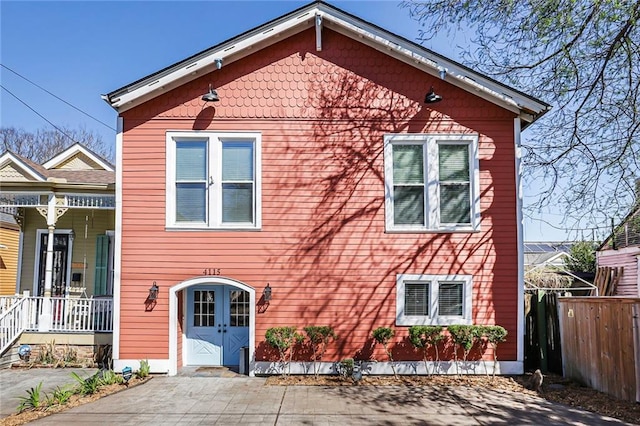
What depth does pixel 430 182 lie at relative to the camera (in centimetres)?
992

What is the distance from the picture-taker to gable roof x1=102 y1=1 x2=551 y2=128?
31.6 ft

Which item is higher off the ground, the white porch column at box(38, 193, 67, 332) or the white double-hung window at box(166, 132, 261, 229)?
the white double-hung window at box(166, 132, 261, 229)

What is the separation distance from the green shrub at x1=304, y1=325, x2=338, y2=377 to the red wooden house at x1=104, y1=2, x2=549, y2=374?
0.18 metres

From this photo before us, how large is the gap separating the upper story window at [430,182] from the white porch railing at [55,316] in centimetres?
733

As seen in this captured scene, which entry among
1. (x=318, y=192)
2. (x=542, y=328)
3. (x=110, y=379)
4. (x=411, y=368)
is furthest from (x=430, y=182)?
(x=110, y=379)

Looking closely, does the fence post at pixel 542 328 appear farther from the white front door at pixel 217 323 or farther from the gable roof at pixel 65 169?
the gable roof at pixel 65 169

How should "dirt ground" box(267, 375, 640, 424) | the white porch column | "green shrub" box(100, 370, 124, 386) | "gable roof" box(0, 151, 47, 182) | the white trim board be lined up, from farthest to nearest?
"gable roof" box(0, 151, 47, 182) < the white porch column < the white trim board < "green shrub" box(100, 370, 124, 386) < "dirt ground" box(267, 375, 640, 424)

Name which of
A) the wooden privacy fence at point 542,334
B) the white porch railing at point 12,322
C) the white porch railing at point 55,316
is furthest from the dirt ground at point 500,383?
the white porch railing at point 12,322

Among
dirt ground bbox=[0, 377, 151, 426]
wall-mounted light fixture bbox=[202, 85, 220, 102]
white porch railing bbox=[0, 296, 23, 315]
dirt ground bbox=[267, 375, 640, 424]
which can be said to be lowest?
dirt ground bbox=[267, 375, 640, 424]

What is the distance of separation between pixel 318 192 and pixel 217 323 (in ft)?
12.5

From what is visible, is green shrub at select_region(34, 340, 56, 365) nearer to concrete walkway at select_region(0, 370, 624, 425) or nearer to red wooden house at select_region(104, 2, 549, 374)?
concrete walkway at select_region(0, 370, 624, 425)

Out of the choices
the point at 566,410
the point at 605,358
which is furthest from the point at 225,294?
the point at 605,358

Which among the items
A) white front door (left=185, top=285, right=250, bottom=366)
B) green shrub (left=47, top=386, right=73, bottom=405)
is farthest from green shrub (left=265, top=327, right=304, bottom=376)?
green shrub (left=47, top=386, right=73, bottom=405)

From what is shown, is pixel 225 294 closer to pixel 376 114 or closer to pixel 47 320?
pixel 47 320
